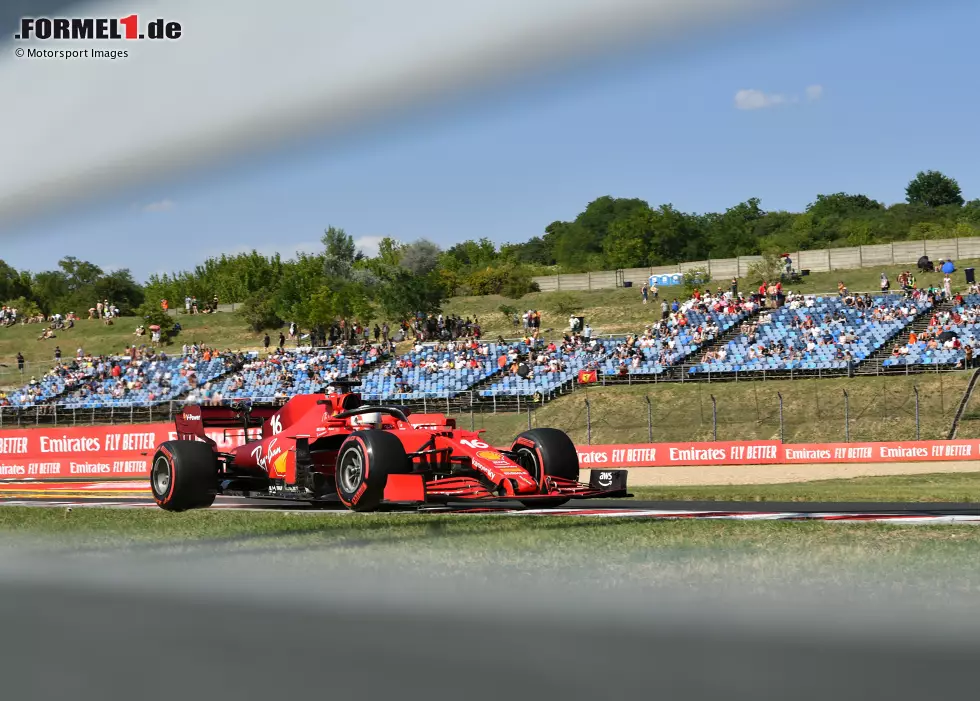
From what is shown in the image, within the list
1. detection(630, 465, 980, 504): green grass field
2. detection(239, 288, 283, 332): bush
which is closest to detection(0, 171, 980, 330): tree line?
detection(239, 288, 283, 332): bush

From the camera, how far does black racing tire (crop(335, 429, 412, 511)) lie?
13094mm

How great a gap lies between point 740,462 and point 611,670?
89.6 feet

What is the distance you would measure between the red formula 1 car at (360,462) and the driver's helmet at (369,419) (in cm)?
1

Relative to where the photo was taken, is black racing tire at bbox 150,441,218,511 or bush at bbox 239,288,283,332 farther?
bush at bbox 239,288,283,332

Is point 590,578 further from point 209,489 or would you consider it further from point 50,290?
point 50,290

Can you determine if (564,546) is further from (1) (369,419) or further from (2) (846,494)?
(2) (846,494)

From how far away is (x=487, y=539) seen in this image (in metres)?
10.1

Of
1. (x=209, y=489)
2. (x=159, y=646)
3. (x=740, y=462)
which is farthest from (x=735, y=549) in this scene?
(x=740, y=462)

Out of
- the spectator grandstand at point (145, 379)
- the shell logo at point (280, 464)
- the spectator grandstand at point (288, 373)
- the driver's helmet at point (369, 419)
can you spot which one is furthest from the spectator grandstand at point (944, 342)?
the spectator grandstand at point (145, 379)

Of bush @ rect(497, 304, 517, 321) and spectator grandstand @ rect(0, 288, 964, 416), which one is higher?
bush @ rect(497, 304, 517, 321)

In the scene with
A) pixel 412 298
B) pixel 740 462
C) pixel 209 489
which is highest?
pixel 412 298

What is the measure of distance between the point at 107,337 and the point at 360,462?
202ft

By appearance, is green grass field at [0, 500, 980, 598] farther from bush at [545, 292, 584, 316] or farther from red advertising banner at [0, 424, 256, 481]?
bush at [545, 292, 584, 316]

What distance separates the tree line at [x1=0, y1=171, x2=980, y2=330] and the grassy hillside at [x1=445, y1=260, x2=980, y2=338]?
10.4ft
